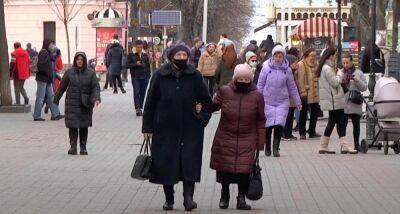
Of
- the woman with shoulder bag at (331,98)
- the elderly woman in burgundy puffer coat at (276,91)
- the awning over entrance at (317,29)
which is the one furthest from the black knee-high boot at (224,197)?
the awning over entrance at (317,29)

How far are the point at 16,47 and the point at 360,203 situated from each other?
18.5 meters

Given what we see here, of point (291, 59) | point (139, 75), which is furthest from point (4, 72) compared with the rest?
point (291, 59)

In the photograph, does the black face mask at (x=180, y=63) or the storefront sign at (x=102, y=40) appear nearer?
the black face mask at (x=180, y=63)

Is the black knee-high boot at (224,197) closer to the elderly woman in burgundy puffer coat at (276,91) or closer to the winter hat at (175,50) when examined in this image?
the winter hat at (175,50)

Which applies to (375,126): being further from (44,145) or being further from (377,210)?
(377,210)

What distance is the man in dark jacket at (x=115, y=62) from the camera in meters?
38.7

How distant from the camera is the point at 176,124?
12.0m

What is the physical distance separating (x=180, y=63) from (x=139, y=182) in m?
3.01

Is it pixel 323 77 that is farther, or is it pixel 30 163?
pixel 323 77

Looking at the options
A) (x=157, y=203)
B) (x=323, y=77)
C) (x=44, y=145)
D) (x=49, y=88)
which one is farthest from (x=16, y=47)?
(x=157, y=203)

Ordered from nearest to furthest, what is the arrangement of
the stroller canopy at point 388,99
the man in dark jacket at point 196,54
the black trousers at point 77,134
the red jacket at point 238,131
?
the red jacket at point 238,131 → the black trousers at point 77,134 → the stroller canopy at point 388,99 → the man in dark jacket at point 196,54

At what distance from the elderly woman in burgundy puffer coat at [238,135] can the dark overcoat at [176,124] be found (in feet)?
0.85

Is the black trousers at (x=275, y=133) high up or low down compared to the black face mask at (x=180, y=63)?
down

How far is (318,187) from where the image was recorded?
559 inches
